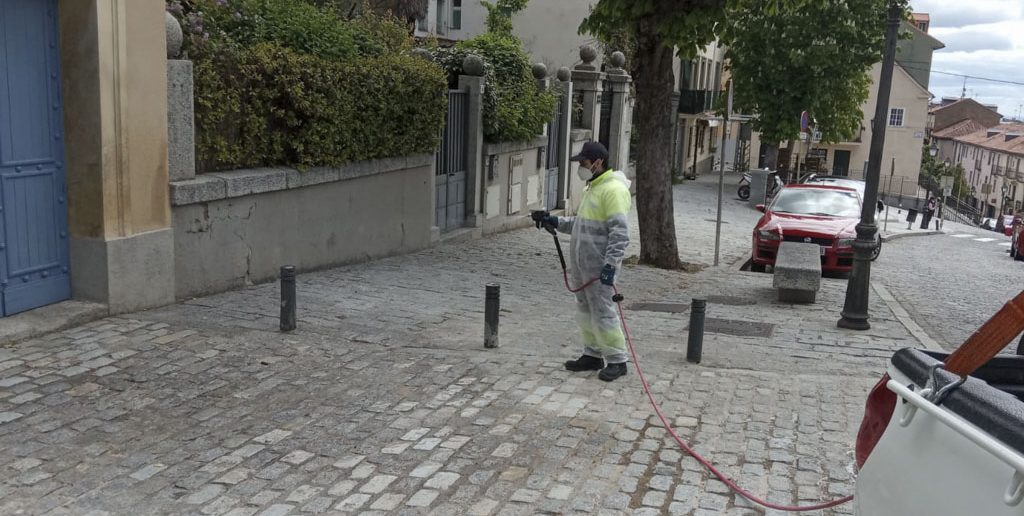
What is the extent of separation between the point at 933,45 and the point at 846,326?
207ft

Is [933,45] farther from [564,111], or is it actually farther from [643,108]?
[643,108]

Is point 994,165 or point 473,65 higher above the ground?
point 473,65

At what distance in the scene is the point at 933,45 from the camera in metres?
64.8

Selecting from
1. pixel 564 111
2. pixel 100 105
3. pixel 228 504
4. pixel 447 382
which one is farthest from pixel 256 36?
pixel 564 111

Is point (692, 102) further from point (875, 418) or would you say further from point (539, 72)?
point (875, 418)

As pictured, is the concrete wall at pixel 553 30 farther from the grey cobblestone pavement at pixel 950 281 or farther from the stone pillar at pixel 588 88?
the grey cobblestone pavement at pixel 950 281

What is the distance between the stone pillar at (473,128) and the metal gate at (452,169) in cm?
8

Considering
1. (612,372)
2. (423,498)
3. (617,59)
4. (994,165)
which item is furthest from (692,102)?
(994,165)

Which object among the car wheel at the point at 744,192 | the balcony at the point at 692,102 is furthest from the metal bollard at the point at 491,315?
the balcony at the point at 692,102

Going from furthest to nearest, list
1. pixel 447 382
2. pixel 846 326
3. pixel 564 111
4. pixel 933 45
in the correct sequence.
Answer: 1. pixel 933 45
2. pixel 564 111
3. pixel 846 326
4. pixel 447 382

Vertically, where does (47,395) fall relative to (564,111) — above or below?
below

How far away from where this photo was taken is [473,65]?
14609mm

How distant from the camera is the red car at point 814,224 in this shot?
14.6 metres

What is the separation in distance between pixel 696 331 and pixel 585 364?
3.49 feet
